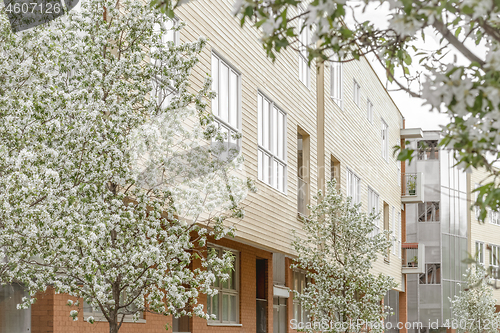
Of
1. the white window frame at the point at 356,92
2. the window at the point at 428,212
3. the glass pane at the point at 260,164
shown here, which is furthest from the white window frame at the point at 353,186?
the window at the point at 428,212

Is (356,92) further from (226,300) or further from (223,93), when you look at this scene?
(223,93)

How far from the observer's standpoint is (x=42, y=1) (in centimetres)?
864

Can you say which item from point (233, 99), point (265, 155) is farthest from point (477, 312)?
point (233, 99)

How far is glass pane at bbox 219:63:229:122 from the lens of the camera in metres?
14.9

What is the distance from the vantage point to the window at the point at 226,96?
14.7 meters

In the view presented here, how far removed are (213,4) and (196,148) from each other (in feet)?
22.8

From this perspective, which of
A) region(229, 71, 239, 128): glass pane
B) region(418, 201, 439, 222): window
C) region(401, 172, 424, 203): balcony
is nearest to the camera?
region(229, 71, 239, 128): glass pane

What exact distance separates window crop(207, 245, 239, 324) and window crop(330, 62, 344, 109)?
875 centimetres

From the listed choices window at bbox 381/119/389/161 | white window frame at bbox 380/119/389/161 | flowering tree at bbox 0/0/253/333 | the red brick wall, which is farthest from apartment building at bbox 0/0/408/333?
window at bbox 381/119/389/161

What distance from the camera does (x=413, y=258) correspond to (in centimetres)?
3819

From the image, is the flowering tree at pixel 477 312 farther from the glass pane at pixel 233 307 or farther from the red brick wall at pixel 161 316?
the glass pane at pixel 233 307

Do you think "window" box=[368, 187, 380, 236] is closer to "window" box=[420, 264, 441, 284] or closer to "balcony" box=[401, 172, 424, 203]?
"balcony" box=[401, 172, 424, 203]

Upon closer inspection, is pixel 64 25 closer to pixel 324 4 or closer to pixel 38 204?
pixel 38 204

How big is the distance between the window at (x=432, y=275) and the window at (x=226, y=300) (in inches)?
1108
